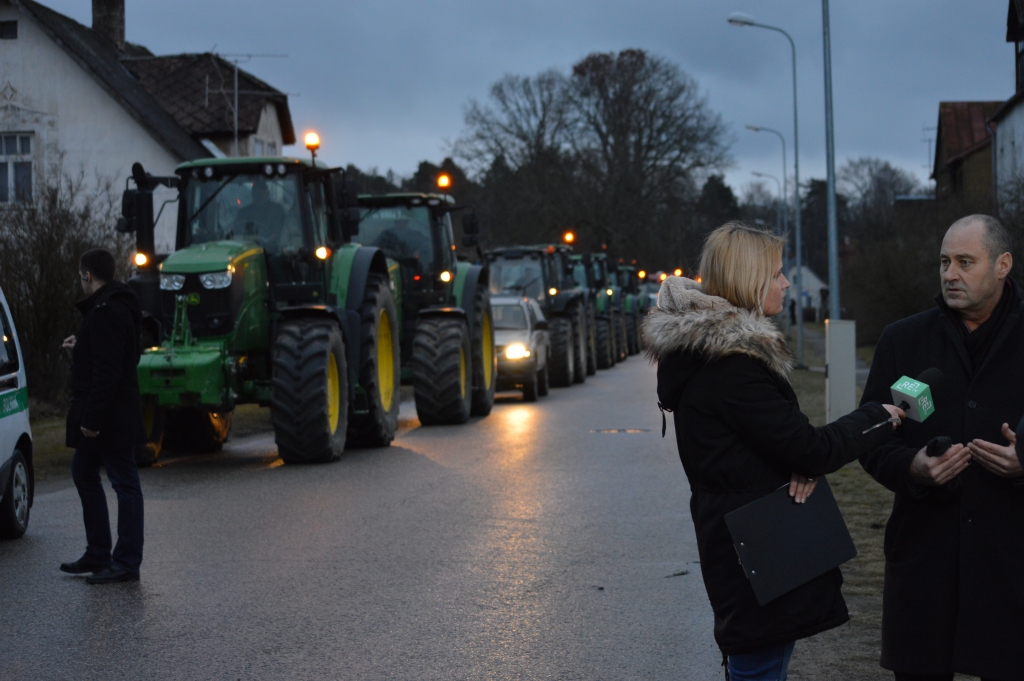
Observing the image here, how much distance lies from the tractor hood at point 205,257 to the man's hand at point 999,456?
32.0 feet

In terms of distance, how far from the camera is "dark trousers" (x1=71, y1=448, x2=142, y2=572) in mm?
7504

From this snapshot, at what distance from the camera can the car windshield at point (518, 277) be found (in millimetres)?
27000

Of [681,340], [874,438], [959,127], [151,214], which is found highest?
[959,127]

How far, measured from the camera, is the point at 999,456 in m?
3.60

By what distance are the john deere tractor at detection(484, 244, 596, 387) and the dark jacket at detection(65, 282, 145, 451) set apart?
18265 mm

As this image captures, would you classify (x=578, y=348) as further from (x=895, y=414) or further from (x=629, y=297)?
(x=895, y=414)

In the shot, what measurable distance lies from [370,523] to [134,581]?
7.29ft

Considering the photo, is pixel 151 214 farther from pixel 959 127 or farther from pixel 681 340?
pixel 959 127

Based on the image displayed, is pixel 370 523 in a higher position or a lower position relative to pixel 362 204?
lower

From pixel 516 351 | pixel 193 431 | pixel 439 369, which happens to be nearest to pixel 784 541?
pixel 193 431

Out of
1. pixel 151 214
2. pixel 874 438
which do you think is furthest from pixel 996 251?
pixel 151 214

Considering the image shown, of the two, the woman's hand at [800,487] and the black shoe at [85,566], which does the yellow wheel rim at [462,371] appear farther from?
the woman's hand at [800,487]

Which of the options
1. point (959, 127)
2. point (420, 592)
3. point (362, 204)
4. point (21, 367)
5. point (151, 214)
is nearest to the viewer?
point (420, 592)

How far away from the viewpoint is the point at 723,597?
139 inches
